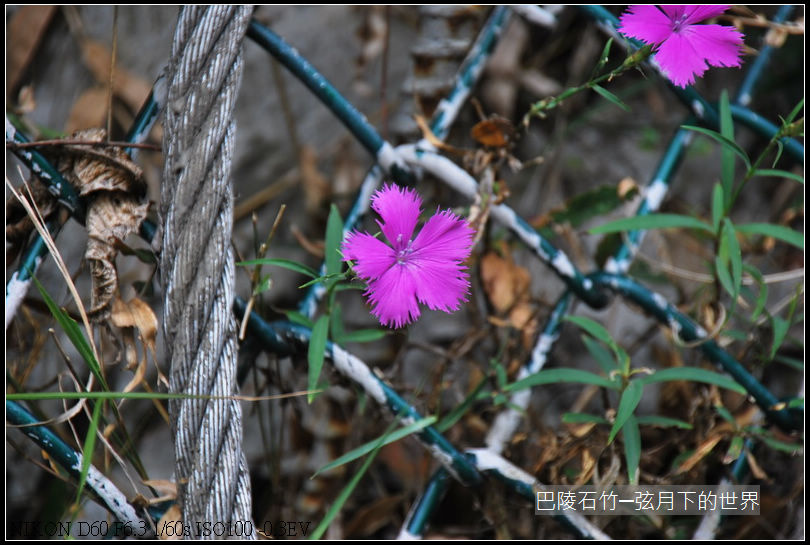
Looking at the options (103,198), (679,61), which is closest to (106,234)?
(103,198)

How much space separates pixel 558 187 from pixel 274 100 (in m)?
0.56

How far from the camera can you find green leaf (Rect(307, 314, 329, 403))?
1.77ft

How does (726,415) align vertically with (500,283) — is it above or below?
below

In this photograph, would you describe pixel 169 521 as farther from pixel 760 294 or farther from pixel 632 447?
pixel 760 294

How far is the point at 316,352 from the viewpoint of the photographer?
21.8 inches

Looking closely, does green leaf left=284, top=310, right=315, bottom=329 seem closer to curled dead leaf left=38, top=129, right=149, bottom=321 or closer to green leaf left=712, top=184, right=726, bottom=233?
curled dead leaf left=38, top=129, right=149, bottom=321

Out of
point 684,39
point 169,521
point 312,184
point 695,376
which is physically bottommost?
point 169,521

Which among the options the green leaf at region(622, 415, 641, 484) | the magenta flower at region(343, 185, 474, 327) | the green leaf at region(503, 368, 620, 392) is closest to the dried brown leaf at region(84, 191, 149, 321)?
the magenta flower at region(343, 185, 474, 327)

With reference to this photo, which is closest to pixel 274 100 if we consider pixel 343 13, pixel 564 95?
pixel 343 13

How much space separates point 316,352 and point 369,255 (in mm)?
170

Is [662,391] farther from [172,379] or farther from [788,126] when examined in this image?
[172,379]

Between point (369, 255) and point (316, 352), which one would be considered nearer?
point (369, 255)

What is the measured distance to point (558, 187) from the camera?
119 centimetres

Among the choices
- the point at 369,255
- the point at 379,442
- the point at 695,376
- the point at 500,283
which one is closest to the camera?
the point at 369,255
